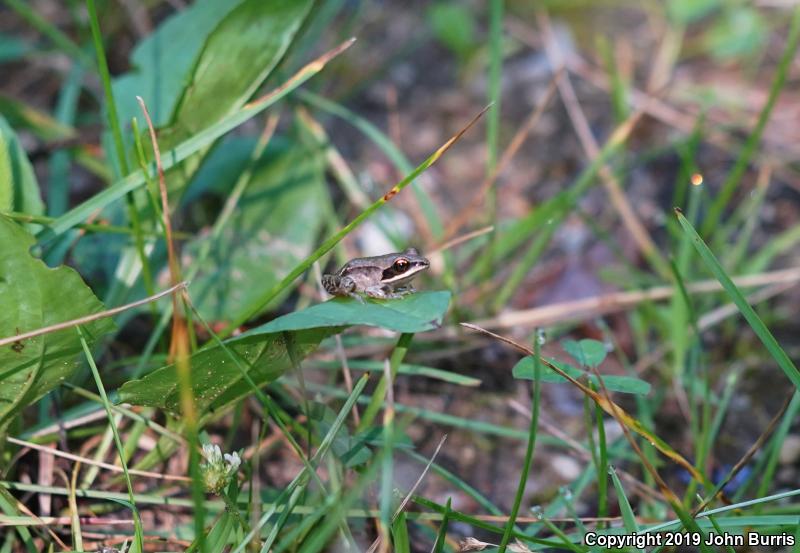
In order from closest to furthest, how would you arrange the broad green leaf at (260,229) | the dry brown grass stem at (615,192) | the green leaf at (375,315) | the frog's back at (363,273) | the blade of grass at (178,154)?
the green leaf at (375,315)
the blade of grass at (178,154)
the frog's back at (363,273)
the broad green leaf at (260,229)
the dry brown grass stem at (615,192)

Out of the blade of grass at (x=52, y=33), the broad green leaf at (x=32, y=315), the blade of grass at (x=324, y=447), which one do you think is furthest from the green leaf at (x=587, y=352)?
the blade of grass at (x=52, y=33)

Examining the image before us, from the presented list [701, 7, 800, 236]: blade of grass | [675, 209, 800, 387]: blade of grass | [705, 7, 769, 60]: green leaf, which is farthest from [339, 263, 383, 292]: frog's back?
[705, 7, 769, 60]: green leaf

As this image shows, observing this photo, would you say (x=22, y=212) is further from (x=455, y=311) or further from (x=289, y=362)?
(x=455, y=311)

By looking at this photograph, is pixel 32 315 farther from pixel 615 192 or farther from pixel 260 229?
pixel 615 192

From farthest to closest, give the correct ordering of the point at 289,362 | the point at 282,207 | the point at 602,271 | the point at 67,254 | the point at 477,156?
1. the point at 477,156
2. the point at 602,271
3. the point at 282,207
4. the point at 67,254
5. the point at 289,362

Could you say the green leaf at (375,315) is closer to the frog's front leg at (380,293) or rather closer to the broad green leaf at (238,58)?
the frog's front leg at (380,293)

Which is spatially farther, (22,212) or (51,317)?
(22,212)

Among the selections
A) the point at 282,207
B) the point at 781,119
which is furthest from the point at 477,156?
the point at 781,119

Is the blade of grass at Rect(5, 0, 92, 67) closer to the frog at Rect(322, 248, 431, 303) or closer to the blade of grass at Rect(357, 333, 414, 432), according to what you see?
the frog at Rect(322, 248, 431, 303)
